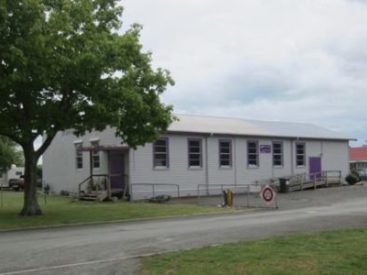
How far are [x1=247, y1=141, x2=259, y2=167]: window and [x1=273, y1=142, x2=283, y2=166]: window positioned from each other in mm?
1857

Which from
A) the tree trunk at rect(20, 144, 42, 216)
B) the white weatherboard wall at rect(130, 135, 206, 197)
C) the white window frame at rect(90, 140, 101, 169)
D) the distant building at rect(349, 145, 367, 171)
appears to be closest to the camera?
the tree trunk at rect(20, 144, 42, 216)

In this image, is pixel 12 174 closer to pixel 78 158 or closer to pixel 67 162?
pixel 67 162

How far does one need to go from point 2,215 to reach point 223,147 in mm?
18972

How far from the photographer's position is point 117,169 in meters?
37.8

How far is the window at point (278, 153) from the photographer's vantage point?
4488 centimetres

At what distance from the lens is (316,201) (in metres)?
32.5

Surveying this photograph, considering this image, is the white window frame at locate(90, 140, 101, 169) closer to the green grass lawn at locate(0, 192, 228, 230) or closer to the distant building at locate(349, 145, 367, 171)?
the green grass lawn at locate(0, 192, 228, 230)

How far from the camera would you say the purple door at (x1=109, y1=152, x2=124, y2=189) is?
37438mm

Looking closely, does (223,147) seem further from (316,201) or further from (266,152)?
(316,201)

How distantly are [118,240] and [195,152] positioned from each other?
24.1 meters

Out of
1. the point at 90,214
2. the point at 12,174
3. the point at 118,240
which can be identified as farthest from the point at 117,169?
the point at 12,174

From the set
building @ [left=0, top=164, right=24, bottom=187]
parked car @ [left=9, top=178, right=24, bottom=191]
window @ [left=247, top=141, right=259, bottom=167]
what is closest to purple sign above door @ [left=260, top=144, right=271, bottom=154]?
window @ [left=247, top=141, right=259, bottom=167]

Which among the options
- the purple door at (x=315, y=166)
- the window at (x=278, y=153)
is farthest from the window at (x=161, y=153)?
the purple door at (x=315, y=166)

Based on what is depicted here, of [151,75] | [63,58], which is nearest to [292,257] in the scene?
[63,58]
